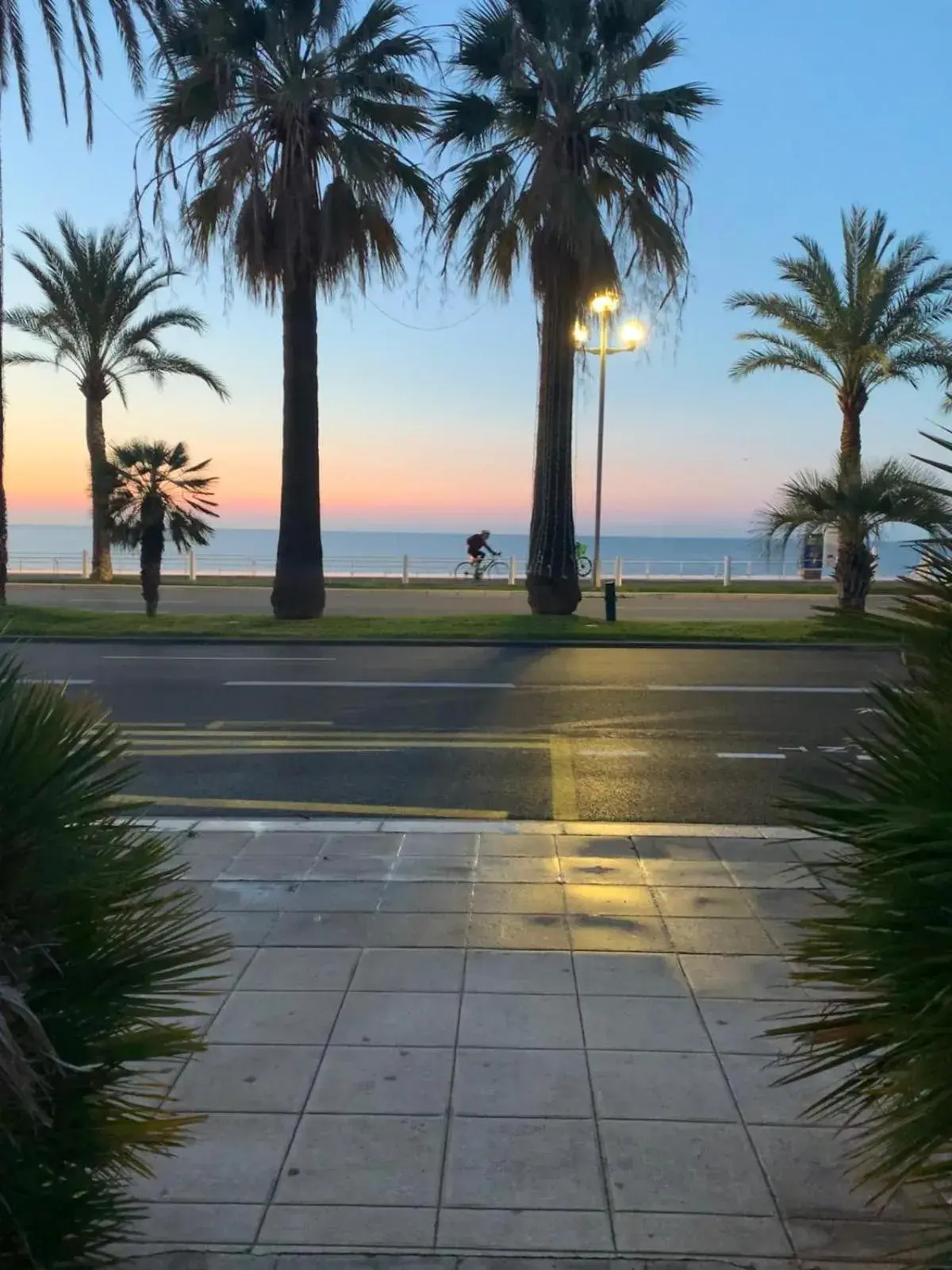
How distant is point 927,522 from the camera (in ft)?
8.75

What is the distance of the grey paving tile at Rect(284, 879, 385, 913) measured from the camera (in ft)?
16.4

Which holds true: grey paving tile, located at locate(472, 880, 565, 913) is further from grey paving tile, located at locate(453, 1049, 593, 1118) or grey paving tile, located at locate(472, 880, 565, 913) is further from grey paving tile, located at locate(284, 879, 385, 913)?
grey paving tile, located at locate(453, 1049, 593, 1118)

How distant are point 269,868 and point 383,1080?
2.32m

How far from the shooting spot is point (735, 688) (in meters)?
12.2

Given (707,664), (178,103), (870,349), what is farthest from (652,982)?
(870,349)

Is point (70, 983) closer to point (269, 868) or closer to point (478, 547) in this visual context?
point (269, 868)

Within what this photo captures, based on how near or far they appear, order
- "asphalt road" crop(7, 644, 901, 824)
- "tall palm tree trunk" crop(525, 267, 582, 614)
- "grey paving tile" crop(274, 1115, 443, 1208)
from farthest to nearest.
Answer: "tall palm tree trunk" crop(525, 267, 582, 614), "asphalt road" crop(7, 644, 901, 824), "grey paving tile" crop(274, 1115, 443, 1208)

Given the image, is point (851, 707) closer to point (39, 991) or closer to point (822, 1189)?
point (822, 1189)

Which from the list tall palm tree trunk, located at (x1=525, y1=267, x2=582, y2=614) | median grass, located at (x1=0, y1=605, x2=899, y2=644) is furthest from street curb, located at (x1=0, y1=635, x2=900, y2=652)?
tall palm tree trunk, located at (x1=525, y1=267, x2=582, y2=614)

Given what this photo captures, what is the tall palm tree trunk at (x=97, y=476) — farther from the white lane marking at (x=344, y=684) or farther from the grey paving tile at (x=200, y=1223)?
the grey paving tile at (x=200, y=1223)

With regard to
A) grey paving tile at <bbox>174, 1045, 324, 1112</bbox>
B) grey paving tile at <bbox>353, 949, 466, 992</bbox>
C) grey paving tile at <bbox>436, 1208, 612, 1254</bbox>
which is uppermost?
grey paving tile at <bbox>353, 949, 466, 992</bbox>

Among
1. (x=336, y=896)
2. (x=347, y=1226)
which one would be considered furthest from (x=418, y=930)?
(x=347, y=1226)

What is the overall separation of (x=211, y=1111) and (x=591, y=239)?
15409mm

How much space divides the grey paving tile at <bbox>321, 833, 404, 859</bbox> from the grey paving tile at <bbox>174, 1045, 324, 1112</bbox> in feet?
7.17
